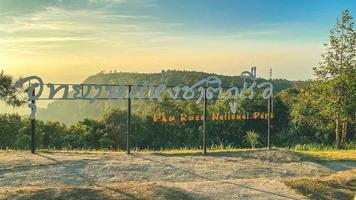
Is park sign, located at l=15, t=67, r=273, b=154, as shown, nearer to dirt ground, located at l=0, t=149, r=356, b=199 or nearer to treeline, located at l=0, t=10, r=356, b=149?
dirt ground, located at l=0, t=149, r=356, b=199

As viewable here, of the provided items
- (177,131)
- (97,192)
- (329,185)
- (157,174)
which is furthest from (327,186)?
(177,131)

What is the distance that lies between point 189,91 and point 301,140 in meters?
18.1

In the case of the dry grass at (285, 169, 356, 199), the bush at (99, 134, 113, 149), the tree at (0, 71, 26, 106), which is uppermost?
the tree at (0, 71, 26, 106)

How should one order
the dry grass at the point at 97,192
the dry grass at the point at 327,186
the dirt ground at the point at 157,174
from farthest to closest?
the dry grass at the point at 327,186, the dirt ground at the point at 157,174, the dry grass at the point at 97,192

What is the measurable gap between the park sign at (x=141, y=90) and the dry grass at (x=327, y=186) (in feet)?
16.8

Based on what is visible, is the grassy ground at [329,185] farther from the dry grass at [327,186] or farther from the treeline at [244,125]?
the treeline at [244,125]

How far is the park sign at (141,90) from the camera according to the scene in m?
15.1

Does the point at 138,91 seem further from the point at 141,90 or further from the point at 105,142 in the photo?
the point at 105,142

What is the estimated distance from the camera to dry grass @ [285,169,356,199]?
39.5ft

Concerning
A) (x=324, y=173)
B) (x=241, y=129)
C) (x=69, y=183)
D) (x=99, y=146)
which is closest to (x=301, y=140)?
(x=241, y=129)

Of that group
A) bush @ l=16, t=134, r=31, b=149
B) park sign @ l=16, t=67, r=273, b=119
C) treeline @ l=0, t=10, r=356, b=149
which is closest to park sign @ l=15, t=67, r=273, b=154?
park sign @ l=16, t=67, r=273, b=119

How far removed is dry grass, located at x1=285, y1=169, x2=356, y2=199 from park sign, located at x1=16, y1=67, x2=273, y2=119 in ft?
16.8

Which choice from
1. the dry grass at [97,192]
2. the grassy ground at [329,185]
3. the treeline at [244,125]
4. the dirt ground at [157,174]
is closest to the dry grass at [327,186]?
the grassy ground at [329,185]

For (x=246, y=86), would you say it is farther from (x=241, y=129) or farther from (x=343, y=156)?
(x=241, y=129)
